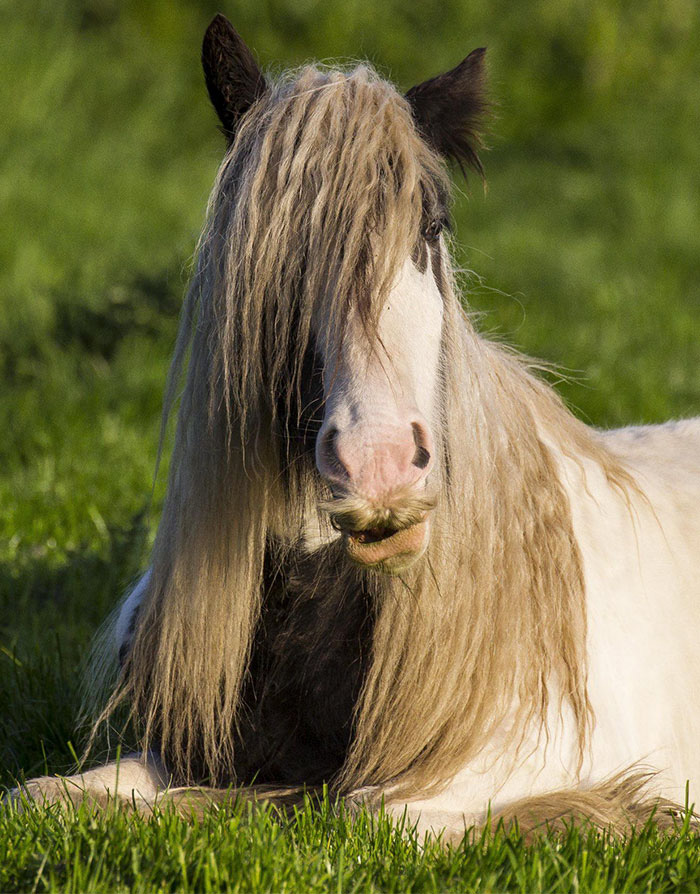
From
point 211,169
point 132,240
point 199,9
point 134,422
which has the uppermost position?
point 199,9

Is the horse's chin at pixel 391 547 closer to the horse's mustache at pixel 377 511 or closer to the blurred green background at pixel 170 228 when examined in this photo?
the horse's mustache at pixel 377 511

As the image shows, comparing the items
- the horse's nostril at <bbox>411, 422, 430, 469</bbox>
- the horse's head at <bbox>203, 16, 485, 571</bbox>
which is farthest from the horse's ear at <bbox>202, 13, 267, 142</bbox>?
the horse's nostril at <bbox>411, 422, 430, 469</bbox>

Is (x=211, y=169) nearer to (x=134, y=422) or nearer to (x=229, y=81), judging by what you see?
(x=134, y=422)

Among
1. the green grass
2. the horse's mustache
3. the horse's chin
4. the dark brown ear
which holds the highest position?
the dark brown ear

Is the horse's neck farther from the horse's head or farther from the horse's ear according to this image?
the horse's ear

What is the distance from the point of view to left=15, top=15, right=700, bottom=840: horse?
225 cm

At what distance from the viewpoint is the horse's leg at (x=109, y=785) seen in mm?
2527

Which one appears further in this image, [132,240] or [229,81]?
[132,240]

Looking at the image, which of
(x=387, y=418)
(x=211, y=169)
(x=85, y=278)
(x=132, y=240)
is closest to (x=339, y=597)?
(x=387, y=418)

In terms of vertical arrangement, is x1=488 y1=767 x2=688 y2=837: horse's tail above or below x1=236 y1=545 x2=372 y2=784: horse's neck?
below

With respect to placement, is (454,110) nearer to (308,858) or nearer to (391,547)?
(391,547)

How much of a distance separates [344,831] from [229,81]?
4.87 ft

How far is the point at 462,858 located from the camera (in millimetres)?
2197

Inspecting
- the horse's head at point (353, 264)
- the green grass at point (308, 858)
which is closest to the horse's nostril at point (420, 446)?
the horse's head at point (353, 264)
